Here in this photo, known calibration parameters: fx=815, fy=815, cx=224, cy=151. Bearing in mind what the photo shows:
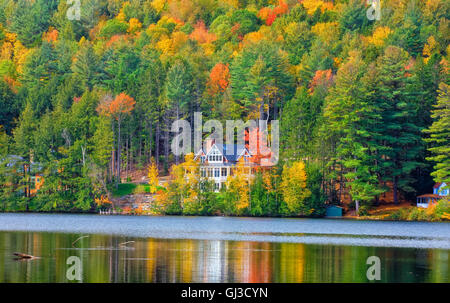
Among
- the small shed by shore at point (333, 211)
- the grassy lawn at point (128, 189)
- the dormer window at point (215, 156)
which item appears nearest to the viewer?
the small shed by shore at point (333, 211)

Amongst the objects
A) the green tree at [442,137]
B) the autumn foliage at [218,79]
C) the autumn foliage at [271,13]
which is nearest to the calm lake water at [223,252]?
the green tree at [442,137]

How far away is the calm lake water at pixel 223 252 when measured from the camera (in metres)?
38.4

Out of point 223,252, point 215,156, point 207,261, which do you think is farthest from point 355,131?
point 207,261

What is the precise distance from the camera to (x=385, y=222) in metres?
88.7

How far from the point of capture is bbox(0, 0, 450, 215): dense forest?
10012 centimetres

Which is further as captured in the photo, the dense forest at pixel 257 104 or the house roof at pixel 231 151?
the house roof at pixel 231 151

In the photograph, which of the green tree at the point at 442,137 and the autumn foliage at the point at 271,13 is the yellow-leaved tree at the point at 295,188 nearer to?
the green tree at the point at 442,137

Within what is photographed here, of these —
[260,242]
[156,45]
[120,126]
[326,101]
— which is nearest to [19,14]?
[156,45]

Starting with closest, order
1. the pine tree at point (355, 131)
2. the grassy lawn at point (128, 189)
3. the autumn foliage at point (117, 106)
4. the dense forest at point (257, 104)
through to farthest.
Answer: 1. the pine tree at point (355, 131)
2. the dense forest at point (257, 104)
3. the grassy lawn at point (128, 189)
4. the autumn foliage at point (117, 106)

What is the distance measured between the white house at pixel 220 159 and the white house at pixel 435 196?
25328mm

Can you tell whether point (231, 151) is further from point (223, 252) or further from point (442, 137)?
point (223, 252)

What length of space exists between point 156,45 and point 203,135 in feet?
187

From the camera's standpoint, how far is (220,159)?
115000 mm

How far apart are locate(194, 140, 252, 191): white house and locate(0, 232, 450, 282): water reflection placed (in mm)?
55300
